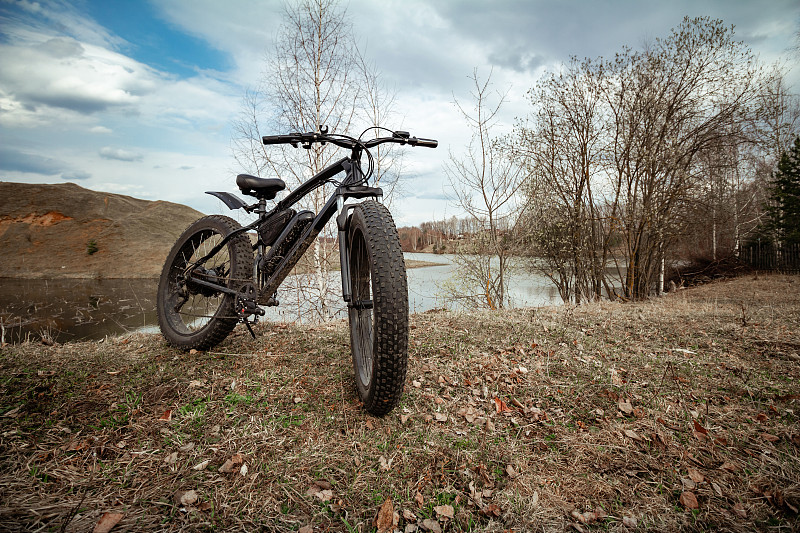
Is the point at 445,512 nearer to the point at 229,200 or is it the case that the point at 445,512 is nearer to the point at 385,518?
the point at 385,518

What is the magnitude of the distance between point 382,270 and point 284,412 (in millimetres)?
1267

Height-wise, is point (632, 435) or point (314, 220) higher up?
point (314, 220)

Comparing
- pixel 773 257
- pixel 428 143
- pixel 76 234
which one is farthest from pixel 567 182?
pixel 76 234

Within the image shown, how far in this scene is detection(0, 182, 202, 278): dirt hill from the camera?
21.9 meters

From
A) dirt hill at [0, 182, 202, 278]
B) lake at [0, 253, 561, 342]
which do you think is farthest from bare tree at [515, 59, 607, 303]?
dirt hill at [0, 182, 202, 278]

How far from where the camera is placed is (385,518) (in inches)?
62.3

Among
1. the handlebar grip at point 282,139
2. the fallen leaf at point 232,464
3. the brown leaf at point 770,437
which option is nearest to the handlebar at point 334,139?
the handlebar grip at point 282,139

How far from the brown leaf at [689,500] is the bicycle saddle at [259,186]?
3.41 metres

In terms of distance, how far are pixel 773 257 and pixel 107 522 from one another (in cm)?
2732

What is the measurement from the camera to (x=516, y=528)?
1.55 meters

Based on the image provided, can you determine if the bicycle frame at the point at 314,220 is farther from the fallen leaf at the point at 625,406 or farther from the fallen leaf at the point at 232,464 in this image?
the fallen leaf at the point at 625,406

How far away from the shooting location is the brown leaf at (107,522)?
138 cm

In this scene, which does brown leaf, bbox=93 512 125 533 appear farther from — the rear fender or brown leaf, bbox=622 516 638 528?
the rear fender

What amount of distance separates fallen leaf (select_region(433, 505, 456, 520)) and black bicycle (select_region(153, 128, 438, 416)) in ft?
2.13
